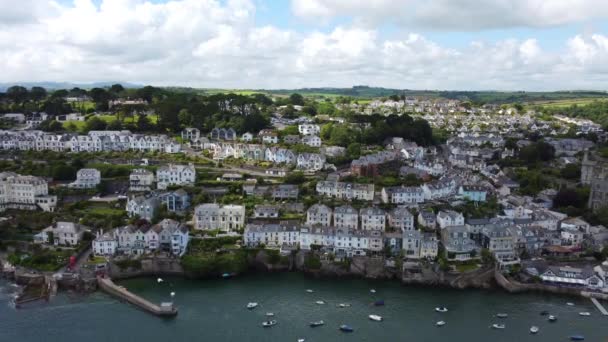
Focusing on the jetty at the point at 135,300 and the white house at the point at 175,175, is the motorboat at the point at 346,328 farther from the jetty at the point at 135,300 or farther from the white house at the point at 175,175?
the white house at the point at 175,175

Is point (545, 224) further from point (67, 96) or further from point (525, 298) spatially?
point (67, 96)

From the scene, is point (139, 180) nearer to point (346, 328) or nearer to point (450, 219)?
point (346, 328)

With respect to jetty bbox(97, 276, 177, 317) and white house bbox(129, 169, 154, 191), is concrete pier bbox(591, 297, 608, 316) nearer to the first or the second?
jetty bbox(97, 276, 177, 317)

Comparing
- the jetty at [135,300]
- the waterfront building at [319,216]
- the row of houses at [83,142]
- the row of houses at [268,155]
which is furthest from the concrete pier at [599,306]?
the row of houses at [83,142]

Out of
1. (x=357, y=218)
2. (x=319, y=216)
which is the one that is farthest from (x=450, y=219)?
(x=319, y=216)

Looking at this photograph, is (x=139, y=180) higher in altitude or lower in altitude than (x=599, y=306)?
higher

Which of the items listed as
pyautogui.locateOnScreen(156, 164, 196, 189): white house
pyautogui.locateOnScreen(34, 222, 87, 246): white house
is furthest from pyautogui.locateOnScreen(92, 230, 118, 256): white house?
pyautogui.locateOnScreen(156, 164, 196, 189): white house
